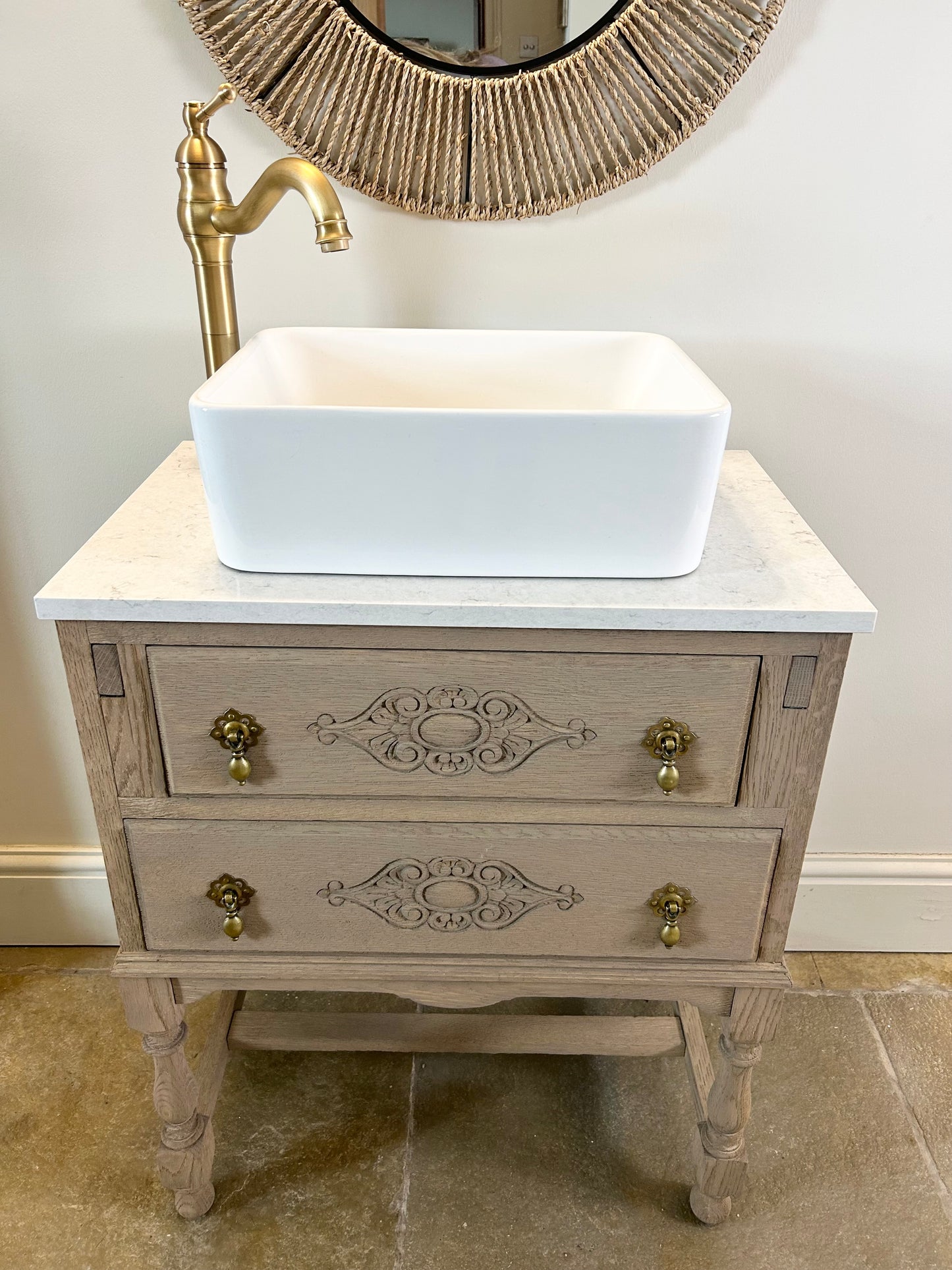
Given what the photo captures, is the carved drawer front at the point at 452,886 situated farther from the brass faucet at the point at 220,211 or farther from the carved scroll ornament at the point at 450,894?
the brass faucet at the point at 220,211

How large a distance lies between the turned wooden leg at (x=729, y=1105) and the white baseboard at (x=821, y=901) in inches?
17.1

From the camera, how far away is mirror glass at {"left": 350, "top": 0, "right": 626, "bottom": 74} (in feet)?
3.20

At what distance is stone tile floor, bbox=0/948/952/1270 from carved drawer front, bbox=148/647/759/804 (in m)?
0.62

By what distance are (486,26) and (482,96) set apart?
0.22 feet

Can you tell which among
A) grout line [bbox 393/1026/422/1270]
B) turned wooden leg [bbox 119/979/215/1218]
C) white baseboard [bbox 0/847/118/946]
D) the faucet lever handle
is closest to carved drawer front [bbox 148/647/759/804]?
turned wooden leg [bbox 119/979/215/1218]

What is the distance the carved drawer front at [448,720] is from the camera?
0.79 meters

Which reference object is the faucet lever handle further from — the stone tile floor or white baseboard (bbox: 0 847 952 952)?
the stone tile floor

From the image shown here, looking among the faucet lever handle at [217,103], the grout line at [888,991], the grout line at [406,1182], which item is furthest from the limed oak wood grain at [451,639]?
the grout line at [888,991]

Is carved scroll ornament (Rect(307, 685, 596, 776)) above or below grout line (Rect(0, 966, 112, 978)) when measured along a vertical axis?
above

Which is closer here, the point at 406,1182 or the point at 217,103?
the point at 217,103

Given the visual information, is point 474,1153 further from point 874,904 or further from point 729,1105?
point 874,904

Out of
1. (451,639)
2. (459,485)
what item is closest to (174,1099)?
(451,639)

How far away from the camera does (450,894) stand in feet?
2.95

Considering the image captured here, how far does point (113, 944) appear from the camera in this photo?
Answer: 4.90ft
